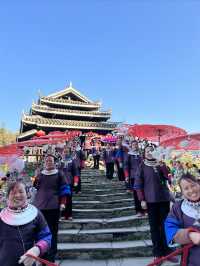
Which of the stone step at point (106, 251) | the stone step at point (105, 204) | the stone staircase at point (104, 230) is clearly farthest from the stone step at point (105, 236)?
the stone step at point (105, 204)

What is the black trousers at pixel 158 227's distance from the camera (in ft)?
17.3

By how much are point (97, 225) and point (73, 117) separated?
32.0 metres

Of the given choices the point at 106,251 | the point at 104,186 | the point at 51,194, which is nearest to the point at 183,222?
the point at 51,194

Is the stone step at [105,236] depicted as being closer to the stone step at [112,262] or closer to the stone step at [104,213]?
the stone step at [112,262]

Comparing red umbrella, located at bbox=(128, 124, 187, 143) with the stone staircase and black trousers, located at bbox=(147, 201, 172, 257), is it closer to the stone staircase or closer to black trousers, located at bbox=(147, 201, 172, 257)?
the stone staircase

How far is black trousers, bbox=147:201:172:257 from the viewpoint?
17.3 ft

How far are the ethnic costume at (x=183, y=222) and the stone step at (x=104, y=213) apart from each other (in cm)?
528

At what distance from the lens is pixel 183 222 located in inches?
110

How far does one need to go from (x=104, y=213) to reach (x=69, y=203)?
2.90ft

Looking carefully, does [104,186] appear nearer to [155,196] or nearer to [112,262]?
[112,262]

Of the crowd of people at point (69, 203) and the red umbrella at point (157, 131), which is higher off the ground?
the red umbrella at point (157, 131)

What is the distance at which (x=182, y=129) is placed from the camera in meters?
7.52

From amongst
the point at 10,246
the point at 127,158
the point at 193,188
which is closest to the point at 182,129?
the point at 127,158

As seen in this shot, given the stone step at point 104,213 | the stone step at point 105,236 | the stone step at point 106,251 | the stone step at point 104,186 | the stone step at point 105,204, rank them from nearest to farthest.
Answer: the stone step at point 106,251, the stone step at point 105,236, the stone step at point 104,213, the stone step at point 105,204, the stone step at point 104,186
